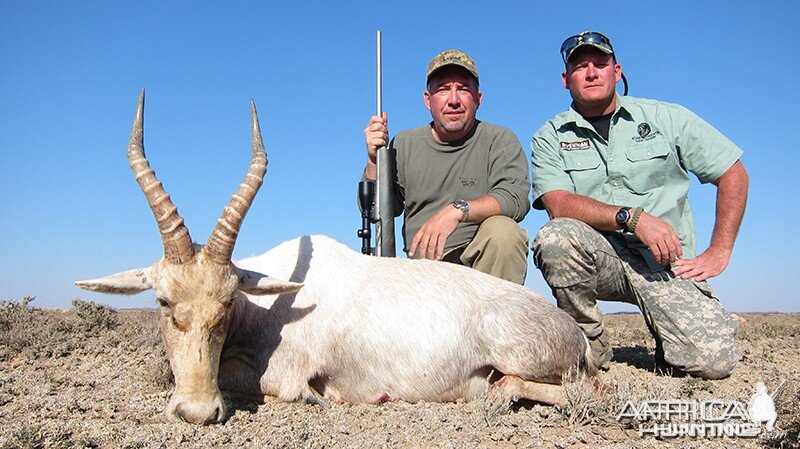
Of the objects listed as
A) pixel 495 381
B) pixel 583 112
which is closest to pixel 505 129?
pixel 583 112

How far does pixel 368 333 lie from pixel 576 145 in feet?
11.2

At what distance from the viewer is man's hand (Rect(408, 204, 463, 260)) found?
5.85 meters

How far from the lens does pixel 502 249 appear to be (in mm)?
6129

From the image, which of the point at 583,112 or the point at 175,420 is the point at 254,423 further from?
the point at 583,112

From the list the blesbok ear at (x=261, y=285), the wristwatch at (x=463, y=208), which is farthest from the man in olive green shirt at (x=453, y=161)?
the blesbok ear at (x=261, y=285)

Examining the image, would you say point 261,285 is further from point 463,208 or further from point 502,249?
point 502,249

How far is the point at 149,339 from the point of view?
7359 millimetres

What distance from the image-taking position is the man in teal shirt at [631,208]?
237 inches

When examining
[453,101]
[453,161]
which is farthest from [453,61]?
[453,161]

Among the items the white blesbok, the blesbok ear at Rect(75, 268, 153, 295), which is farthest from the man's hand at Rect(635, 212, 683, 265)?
the blesbok ear at Rect(75, 268, 153, 295)

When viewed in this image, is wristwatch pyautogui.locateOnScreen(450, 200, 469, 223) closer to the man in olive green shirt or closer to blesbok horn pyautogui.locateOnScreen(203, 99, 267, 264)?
the man in olive green shirt

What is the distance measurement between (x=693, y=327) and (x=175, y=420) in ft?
15.7

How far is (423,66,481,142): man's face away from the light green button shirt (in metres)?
1.08

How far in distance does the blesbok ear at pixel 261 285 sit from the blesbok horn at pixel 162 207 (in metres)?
0.41
